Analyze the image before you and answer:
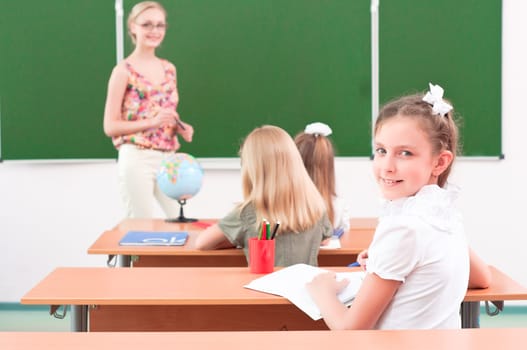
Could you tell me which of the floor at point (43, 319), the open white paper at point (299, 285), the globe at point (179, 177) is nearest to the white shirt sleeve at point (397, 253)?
the open white paper at point (299, 285)

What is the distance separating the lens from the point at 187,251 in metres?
3.25

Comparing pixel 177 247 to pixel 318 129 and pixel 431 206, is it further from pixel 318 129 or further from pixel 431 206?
pixel 431 206

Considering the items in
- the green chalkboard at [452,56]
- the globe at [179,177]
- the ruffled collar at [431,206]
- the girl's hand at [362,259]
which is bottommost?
the girl's hand at [362,259]

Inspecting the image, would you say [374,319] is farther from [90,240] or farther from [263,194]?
[90,240]

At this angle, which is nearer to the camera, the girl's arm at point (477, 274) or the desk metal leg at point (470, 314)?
the girl's arm at point (477, 274)

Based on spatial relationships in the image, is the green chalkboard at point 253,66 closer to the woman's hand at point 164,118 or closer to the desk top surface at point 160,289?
the woman's hand at point 164,118

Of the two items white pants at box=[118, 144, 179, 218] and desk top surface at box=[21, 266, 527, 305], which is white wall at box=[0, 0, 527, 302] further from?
desk top surface at box=[21, 266, 527, 305]

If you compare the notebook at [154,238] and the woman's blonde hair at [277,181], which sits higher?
the woman's blonde hair at [277,181]

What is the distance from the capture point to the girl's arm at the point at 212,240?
3211 millimetres

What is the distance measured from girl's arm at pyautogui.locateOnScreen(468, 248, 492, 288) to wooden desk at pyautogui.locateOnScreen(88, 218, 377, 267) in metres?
0.91

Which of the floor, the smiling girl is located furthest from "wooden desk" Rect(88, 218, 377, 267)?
the floor

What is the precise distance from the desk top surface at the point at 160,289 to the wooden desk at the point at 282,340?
1.71 ft

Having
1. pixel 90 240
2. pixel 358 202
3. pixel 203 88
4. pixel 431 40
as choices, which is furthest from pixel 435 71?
pixel 90 240

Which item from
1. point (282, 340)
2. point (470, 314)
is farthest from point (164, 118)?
point (282, 340)
